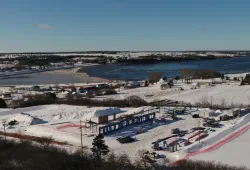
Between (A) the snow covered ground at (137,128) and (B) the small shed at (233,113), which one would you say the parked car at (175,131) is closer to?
(A) the snow covered ground at (137,128)

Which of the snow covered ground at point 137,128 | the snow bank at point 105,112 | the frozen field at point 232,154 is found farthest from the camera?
the snow bank at point 105,112

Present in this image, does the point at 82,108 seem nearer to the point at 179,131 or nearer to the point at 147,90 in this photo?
the point at 179,131

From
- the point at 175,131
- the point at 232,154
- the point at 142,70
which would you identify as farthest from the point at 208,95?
the point at 142,70

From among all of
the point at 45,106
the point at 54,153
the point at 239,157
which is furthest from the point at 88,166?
the point at 45,106

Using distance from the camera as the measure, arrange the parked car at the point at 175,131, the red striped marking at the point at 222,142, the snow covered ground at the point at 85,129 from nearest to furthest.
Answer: the red striped marking at the point at 222,142
the snow covered ground at the point at 85,129
the parked car at the point at 175,131

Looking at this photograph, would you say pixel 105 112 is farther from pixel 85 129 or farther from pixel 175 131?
pixel 175 131

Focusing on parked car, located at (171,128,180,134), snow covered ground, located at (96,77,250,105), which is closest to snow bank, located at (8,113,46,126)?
parked car, located at (171,128,180,134)

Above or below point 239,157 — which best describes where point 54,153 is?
above

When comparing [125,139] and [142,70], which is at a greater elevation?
[142,70]

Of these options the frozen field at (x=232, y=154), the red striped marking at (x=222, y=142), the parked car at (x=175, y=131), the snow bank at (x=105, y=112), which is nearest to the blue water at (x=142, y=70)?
the snow bank at (x=105, y=112)

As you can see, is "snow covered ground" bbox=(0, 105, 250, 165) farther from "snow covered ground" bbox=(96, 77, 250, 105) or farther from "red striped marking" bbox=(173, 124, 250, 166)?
"snow covered ground" bbox=(96, 77, 250, 105)

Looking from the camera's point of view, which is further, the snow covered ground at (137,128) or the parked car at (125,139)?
the parked car at (125,139)
